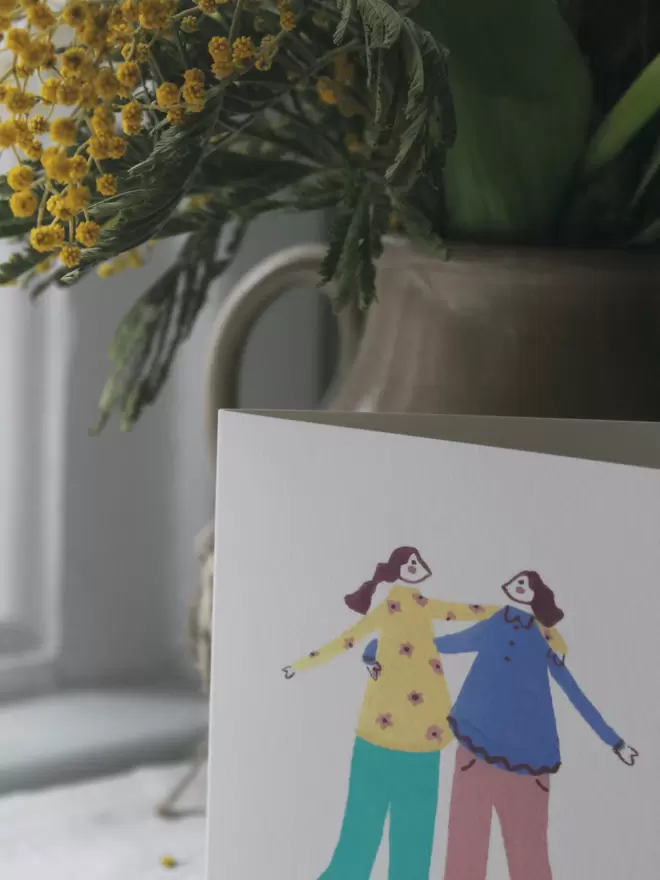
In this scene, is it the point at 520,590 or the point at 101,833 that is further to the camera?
the point at 101,833

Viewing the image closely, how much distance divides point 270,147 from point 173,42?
0.55 feet

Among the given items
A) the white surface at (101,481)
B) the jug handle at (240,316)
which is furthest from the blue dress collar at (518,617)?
the white surface at (101,481)

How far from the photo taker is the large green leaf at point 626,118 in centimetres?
47

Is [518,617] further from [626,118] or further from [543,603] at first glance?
[626,118]

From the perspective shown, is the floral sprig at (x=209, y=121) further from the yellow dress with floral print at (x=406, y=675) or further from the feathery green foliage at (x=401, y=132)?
the yellow dress with floral print at (x=406, y=675)

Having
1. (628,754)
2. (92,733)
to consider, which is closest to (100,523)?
(92,733)

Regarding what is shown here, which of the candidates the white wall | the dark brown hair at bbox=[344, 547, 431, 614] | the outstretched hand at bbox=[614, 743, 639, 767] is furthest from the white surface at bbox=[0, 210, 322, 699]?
the outstretched hand at bbox=[614, 743, 639, 767]

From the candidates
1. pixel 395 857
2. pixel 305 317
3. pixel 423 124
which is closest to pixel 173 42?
pixel 423 124

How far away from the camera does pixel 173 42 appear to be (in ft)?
1.43

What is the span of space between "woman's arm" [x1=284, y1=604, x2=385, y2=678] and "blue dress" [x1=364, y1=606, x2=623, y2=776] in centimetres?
3

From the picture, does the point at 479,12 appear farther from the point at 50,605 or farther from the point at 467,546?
the point at 50,605

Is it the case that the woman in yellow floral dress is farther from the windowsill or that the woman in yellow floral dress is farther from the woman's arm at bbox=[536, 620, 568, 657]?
the windowsill

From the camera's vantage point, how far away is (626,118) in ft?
1.58

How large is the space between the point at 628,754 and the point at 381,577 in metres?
0.12
